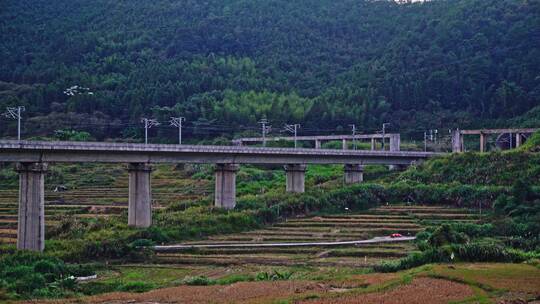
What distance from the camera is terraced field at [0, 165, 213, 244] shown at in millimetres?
74875

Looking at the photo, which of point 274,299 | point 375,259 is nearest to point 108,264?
point 375,259

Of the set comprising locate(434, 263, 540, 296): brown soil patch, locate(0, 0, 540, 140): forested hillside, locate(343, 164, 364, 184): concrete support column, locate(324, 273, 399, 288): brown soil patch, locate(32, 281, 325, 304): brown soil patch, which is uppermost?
locate(0, 0, 540, 140): forested hillside

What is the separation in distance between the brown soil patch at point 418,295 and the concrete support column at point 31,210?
24603 mm

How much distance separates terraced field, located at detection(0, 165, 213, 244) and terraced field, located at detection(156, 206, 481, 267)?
41.5 feet

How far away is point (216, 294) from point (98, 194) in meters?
55.0

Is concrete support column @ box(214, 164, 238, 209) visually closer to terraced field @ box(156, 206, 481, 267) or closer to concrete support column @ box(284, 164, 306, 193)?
terraced field @ box(156, 206, 481, 267)

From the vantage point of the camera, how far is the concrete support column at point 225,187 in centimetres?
7775

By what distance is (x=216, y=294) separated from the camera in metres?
39.2

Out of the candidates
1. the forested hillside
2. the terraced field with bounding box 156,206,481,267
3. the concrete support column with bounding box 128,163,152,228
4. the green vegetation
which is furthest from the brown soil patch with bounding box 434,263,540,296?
the forested hillside

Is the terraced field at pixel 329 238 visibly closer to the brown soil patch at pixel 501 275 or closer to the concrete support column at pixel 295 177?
the brown soil patch at pixel 501 275

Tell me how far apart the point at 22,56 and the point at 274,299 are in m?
150

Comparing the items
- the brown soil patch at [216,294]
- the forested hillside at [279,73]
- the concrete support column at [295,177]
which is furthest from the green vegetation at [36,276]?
the forested hillside at [279,73]

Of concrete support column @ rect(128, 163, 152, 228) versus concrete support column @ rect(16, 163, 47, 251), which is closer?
concrete support column @ rect(16, 163, 47, 251)

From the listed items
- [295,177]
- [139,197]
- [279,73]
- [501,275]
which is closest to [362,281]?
[501,275]
